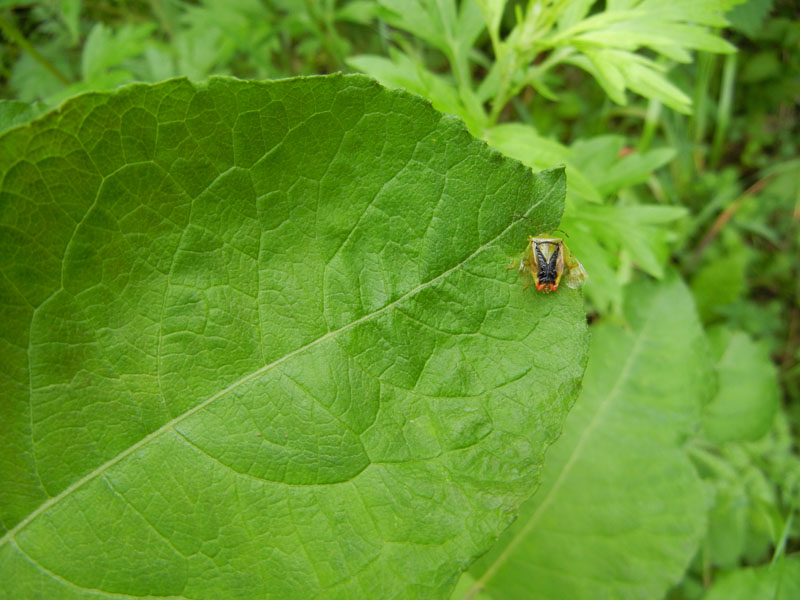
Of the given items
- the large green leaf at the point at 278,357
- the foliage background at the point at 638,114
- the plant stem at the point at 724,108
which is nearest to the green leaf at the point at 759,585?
the foliage background at the point at 638,114

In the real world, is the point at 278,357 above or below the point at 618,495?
above

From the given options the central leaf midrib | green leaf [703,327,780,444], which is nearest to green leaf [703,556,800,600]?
green leaf [703,327,780,444]

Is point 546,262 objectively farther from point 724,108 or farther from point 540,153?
point 724,108

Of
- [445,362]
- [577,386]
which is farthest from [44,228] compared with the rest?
[577,386]

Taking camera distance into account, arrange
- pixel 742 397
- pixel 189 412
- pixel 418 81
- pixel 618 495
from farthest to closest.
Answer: pixel 742 397 < pixel 618 495 < pixel 418 81 < pixel 189 412

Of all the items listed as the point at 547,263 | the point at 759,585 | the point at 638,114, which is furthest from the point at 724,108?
the point at 547,263

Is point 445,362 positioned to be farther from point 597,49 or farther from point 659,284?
point 659,284

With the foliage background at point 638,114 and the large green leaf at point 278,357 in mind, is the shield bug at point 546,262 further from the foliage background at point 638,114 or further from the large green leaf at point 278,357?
the foliage background at point 638,114
